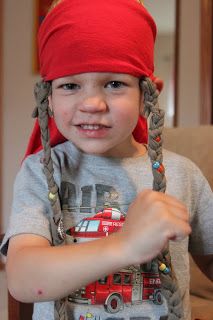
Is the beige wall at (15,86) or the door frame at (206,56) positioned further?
the beige wall at (15,86)

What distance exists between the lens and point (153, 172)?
0.71 meters

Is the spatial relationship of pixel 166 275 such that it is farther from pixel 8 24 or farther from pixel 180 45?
pixel 8 24

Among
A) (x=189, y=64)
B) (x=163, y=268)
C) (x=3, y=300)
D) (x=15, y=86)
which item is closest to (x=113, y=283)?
(x=163, y=268)

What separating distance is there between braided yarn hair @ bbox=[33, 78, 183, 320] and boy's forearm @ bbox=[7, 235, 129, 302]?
9 cm

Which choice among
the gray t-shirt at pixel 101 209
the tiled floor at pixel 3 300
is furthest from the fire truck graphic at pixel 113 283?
the tiled floor at pixel 3 300

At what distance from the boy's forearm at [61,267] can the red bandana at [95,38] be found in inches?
10.9

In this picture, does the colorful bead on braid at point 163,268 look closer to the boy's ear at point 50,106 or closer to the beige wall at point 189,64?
the boy's ear at point 50,106

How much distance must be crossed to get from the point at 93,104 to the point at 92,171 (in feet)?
0.51

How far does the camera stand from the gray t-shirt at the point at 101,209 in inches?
29.2

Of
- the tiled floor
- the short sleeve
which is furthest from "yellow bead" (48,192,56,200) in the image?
the tiled floor

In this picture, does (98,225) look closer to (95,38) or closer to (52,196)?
(52,196)

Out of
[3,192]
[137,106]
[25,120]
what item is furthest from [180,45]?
[137,106]

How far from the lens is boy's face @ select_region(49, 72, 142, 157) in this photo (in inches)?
28.0

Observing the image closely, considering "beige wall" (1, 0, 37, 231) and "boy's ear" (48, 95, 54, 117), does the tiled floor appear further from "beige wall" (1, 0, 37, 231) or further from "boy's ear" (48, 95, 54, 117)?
"boy's ear" (48, 95, 54, 117)
